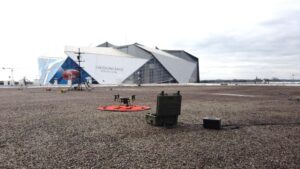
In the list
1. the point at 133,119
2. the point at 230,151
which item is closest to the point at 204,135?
the point at 230,151

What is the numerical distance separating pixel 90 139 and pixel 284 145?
251 inches

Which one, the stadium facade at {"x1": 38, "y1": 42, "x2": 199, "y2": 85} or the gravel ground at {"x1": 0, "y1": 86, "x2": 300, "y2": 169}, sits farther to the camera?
the stadium facade at {"x1": 38, "y1": 42, "x2": 199, "y2": 85}

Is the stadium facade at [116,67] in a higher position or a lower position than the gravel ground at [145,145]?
higher

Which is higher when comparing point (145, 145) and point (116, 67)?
point (116, 67)

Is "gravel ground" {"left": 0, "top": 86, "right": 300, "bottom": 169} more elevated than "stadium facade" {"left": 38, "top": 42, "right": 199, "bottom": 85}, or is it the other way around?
"stadium facade" {"left": 38, "top": 42, "right": 199, "bottom": 85}

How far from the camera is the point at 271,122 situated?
43.7ft

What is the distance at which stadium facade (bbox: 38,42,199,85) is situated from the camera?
Answer: 4432 inches

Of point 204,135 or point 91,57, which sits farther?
point 91,57

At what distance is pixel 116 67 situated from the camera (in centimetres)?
12106

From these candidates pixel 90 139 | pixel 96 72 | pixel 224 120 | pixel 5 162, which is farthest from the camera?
pixel 96 72

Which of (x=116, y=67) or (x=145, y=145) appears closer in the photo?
(x=145, y=145)

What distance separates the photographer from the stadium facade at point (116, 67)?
11256 centimetres

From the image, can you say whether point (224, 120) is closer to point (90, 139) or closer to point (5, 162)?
point (90, 139)

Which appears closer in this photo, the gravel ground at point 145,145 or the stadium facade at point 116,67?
the gravel ground at point 145,145
